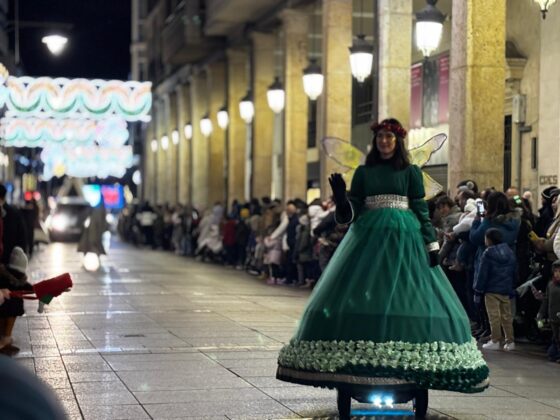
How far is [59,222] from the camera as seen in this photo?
5328 cm

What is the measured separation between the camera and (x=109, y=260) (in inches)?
1329

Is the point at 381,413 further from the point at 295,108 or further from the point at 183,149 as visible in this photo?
the point at 183,149

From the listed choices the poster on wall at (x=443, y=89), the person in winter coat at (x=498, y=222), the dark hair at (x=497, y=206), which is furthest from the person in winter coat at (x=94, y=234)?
the dark hair at (x=497, y=206)

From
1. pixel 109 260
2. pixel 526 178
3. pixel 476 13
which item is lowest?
pixel 109 260

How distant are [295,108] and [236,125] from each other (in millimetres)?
8979

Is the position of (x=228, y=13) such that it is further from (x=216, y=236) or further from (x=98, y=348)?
(x=98, y=348)

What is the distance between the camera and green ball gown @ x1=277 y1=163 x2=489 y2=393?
769 centimetres

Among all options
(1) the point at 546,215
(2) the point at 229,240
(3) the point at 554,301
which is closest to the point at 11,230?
(3) the point at 554,301

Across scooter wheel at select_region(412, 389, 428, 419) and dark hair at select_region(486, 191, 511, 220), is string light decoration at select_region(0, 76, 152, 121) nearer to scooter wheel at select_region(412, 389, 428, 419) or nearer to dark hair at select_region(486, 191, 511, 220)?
dark hair at select_region(486, 191, 511, 220)

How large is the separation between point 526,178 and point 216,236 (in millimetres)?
13239

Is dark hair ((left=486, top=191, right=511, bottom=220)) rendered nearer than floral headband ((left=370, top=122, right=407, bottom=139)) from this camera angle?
No

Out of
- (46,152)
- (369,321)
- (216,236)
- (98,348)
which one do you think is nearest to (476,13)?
(98,348)

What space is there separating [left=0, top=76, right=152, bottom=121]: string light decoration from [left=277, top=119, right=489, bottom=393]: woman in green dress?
35.0 meters

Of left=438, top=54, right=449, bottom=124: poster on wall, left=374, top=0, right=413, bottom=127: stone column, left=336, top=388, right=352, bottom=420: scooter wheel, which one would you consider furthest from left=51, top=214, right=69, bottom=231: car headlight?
left=336, top=388, right=352, bottom=420: scooter wheel
